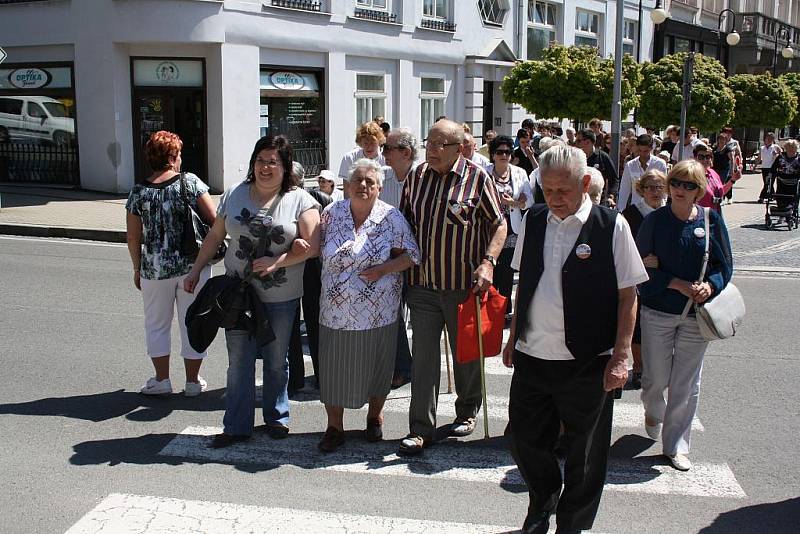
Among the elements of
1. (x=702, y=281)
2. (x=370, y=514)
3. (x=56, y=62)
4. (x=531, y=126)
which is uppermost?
(x=56, y=62)

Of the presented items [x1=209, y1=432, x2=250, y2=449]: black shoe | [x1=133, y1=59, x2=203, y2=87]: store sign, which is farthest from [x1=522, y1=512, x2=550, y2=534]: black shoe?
[x1=133, y1=59, x2=203, y2=87]: store sign

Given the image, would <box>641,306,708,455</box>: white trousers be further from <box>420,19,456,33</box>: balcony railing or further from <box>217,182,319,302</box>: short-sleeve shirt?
<box>420,19,456,33</box>: balcony railing

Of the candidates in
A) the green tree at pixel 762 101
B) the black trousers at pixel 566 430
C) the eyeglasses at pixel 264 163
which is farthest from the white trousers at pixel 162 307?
the green tree at pixel 762 101

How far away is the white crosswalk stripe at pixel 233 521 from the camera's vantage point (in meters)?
→ 4.53

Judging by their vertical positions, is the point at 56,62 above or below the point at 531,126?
above

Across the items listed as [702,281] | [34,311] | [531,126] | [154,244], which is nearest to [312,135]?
[531,126]

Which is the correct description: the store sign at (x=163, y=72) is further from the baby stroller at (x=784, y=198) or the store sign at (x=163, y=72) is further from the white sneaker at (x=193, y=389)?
the white sneaker at (x=193, y=389)

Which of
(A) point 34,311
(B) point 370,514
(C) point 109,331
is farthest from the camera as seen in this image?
(A) point 34,311

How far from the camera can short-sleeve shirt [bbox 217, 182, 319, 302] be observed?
5598 millimetres

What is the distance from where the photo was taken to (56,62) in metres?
20.8

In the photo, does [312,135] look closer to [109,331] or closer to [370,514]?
[109,331]

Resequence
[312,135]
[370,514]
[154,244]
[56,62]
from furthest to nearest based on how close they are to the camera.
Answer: [312,135]
[56,62]
[154,244]
[370,514]

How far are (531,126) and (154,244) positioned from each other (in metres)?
9.90

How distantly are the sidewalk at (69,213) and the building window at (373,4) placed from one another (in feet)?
27.5
